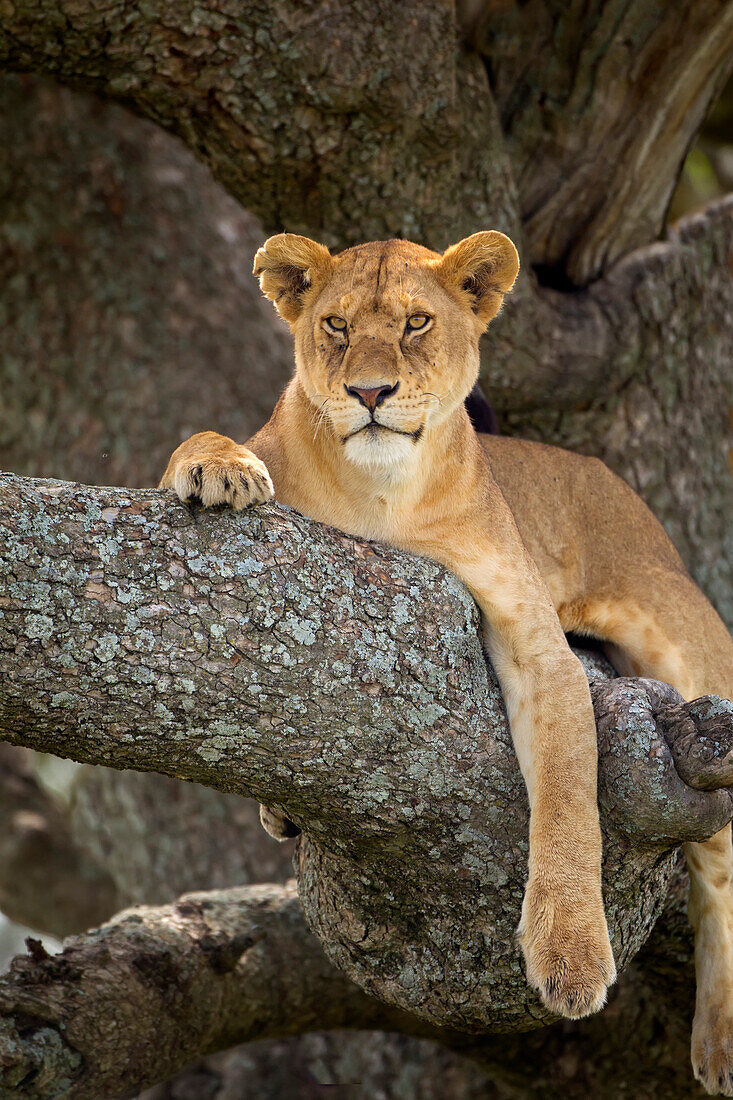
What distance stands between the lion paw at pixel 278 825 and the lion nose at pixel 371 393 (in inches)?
54.2

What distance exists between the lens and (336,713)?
9.31ft

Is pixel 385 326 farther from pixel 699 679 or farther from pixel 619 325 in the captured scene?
pixel 619 325

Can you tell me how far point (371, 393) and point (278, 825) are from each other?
4.85 ft

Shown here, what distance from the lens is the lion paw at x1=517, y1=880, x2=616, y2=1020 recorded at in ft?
9.64

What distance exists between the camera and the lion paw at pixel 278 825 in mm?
3768

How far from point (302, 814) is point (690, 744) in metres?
1.01

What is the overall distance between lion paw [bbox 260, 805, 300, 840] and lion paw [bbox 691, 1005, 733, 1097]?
55.2 inches

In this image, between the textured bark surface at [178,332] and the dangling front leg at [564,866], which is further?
the textured bark surface at [178,332]

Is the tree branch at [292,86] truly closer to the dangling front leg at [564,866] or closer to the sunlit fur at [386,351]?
the sunlit fur at [386,351]

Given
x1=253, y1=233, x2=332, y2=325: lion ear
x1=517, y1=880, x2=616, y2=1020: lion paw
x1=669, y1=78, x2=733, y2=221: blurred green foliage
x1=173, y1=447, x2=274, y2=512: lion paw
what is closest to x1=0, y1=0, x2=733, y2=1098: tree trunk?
x1=253, y1=233, x2=332, y2=325: lion ear

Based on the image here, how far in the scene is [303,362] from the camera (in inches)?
139

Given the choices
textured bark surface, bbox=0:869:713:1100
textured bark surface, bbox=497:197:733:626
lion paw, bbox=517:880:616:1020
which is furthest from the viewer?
textured bark surface, bbox=497:197:733:626

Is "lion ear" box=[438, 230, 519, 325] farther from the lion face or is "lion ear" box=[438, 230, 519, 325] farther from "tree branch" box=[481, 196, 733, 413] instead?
"tree branch" box=[481, 196, 733, 413]

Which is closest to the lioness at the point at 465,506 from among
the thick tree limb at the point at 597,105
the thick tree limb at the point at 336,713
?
the thick tree limb at the point at 336,713
